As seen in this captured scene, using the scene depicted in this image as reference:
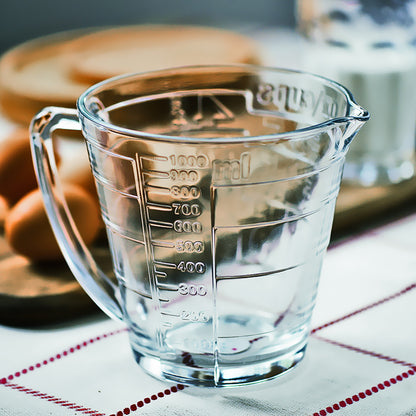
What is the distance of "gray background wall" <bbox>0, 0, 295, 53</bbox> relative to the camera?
1703 mm

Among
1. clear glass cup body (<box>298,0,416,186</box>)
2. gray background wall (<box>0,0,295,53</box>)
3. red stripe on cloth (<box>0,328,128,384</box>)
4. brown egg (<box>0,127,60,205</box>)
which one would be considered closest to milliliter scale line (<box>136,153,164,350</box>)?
red stripe on cloth (<box>0,328,128,384</box>)

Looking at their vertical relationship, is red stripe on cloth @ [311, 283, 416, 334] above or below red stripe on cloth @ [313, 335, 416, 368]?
below

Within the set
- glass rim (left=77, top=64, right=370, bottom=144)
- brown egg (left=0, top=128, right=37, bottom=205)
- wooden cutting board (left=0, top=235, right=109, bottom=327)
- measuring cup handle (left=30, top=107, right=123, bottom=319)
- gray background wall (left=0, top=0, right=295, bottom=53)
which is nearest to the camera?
glass rim (left=77, top=64, right=370, bottom=144)

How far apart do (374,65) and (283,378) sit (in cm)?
52

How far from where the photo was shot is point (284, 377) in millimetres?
628

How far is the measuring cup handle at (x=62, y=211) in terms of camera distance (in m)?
0.62

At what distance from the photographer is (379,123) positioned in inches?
39.9

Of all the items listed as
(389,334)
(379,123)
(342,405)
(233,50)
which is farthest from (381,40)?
(342,405)

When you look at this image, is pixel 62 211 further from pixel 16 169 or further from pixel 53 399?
pixel 16 169

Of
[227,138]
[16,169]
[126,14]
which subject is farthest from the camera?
[126,14]

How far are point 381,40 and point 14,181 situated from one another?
0.52 m

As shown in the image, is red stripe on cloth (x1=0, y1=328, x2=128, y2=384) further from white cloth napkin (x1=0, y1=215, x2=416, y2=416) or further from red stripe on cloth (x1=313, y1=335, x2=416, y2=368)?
red stripe on cloth (x1=313, y1=335, x2=416, y2=368)

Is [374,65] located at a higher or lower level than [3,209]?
higher

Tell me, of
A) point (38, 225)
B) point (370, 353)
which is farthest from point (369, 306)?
point (38, 225)
